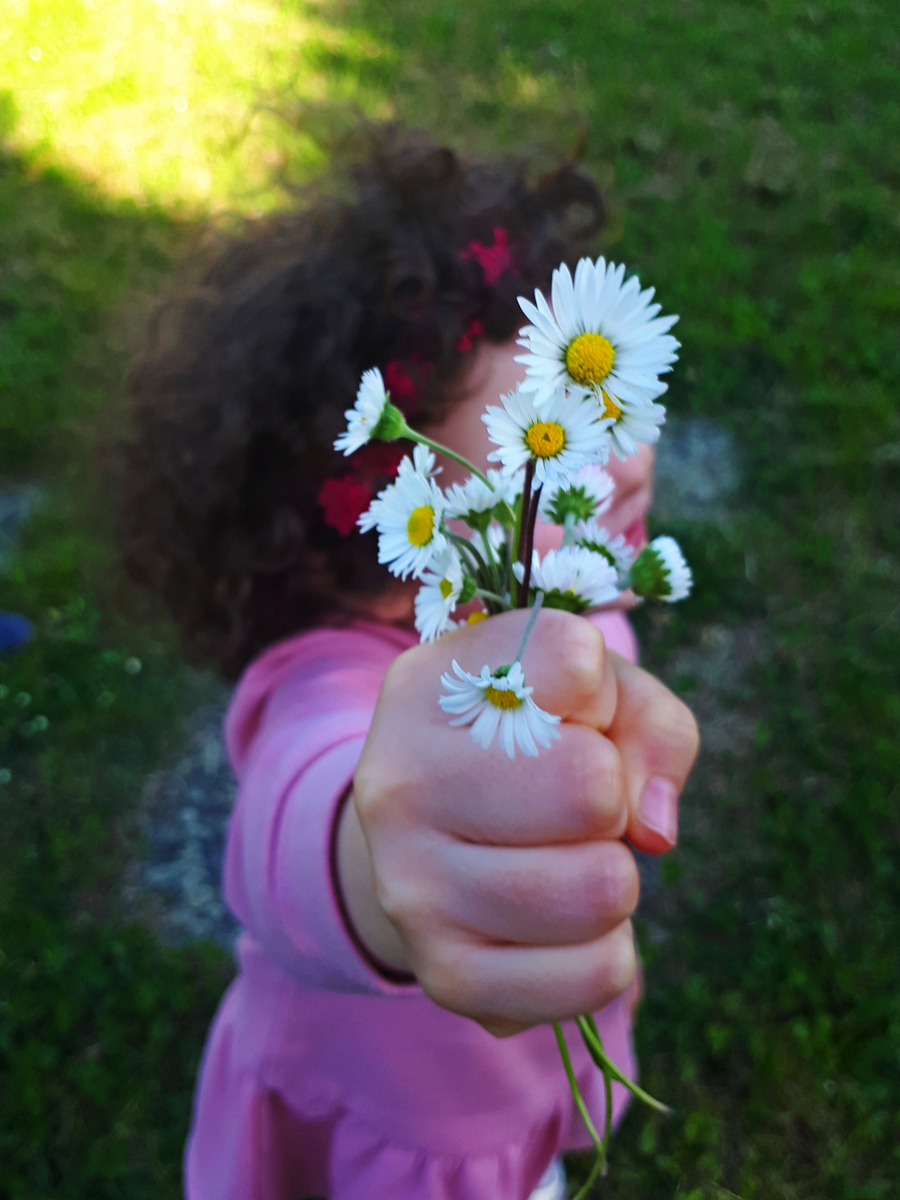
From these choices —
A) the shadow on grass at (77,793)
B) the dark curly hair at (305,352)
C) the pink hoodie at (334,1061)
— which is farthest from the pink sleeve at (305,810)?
the shadow on grass at (77,793)

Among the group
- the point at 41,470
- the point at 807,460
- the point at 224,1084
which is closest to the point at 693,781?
the point at 807,460

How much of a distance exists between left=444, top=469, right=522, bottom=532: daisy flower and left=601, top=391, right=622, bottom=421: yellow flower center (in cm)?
7

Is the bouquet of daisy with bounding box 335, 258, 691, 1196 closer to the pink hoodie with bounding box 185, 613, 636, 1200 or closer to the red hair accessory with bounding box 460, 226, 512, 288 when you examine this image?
the pink hoodie with bounding box 185, 613, 636, 1200

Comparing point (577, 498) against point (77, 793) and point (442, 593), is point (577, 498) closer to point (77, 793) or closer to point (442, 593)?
point (442, 593)

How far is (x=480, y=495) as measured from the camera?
1.47 ft

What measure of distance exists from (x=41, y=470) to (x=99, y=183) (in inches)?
40.9

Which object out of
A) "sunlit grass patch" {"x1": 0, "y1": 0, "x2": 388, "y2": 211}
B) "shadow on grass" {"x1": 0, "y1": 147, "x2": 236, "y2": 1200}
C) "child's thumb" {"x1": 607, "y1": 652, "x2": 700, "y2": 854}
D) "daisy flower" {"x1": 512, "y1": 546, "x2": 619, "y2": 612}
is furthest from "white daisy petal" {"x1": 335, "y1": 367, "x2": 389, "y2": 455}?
"sunlit grass patch" {"x1": 0, "y1": 0, "x2": 388, "y2": 211}

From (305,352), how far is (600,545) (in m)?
0.60

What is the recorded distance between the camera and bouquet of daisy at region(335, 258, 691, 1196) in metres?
0.37

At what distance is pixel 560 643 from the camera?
1.53 ft

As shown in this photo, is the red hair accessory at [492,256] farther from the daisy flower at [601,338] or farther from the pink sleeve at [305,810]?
the daisy flower at [601,338]

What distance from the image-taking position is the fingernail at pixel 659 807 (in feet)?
1.71

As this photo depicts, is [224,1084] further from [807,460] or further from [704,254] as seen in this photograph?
[704,254]

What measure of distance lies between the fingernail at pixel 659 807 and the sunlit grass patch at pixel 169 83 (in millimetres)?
2339
